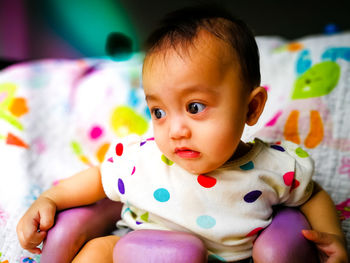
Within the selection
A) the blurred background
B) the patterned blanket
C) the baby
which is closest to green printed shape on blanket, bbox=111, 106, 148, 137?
the patterned blanket

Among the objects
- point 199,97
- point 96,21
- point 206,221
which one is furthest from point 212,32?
point 96,21

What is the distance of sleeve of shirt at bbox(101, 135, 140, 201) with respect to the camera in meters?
0.69

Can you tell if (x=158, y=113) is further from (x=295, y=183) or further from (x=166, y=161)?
(x=295, y=183)

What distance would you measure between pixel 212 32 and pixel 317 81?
2.01 ft

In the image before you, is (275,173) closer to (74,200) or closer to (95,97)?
(74,200)

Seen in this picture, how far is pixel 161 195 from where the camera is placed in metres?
0.64

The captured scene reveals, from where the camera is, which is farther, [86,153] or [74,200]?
[86,153]

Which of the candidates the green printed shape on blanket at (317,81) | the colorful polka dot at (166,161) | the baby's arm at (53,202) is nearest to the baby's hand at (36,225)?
the baby's arm at (53,202)

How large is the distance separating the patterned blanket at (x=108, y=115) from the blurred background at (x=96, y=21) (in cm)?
28

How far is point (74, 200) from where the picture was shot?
0.70m

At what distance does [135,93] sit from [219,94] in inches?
28.5

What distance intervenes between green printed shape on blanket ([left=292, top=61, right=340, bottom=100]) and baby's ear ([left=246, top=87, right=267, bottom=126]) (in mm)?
478

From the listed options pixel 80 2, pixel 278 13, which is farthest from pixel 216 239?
pixel 80 2

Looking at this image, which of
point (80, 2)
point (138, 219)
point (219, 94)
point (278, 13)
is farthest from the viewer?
point (80, 2)
